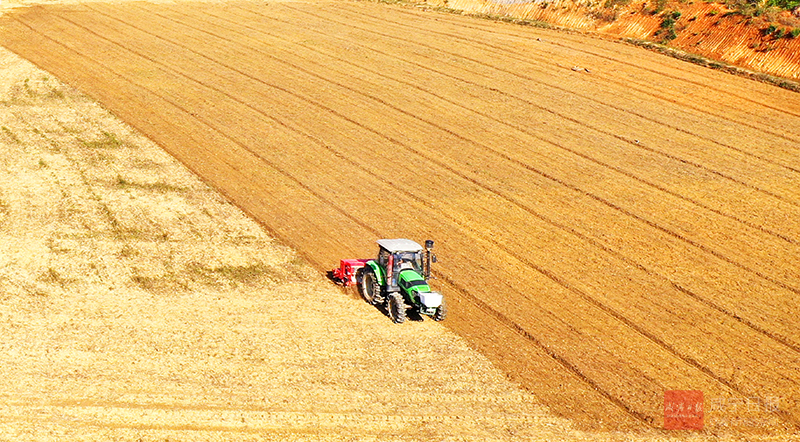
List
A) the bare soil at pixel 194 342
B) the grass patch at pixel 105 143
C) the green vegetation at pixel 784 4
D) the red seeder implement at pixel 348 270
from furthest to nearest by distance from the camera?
the green vegetation at pixel 784 4
the grass patch at pixel 105 143
the red seeder implement at pixel 348 270
the bare soil at pixel 194 342

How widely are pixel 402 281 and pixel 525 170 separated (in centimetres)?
1193

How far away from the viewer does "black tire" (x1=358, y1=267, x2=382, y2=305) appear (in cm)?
2069

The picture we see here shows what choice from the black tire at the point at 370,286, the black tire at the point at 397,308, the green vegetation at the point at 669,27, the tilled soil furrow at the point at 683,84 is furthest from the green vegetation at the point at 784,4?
the black tire at the point at 397,308

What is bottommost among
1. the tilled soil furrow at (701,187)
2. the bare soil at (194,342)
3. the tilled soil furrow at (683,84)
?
the bare soil at (194,342)

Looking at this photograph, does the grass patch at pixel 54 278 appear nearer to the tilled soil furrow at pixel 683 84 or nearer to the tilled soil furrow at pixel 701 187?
the tilled soil furrow at pixel 701 187

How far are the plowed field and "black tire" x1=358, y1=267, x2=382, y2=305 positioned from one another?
7.23 feet

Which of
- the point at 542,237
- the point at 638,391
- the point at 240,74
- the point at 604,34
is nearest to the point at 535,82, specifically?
the point at 604,34

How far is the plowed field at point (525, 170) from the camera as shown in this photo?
19.8 meters

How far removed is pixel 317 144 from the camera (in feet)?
108

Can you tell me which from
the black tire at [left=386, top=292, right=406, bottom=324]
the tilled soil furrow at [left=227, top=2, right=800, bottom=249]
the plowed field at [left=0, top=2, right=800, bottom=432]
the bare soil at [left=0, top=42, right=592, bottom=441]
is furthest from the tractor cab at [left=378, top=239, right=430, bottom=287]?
the tilled soil furrow at [left=227, top=2, right=800, bottom=249]

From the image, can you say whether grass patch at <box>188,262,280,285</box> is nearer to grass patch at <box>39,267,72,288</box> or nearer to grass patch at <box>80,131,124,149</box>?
grass patch at <box>39,267,72,288</box>

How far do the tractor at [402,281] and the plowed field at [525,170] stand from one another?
1510 millimetres

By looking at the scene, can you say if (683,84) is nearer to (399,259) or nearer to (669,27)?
(669,27)

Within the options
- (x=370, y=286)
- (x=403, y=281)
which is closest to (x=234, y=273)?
(x=370, y=286)
